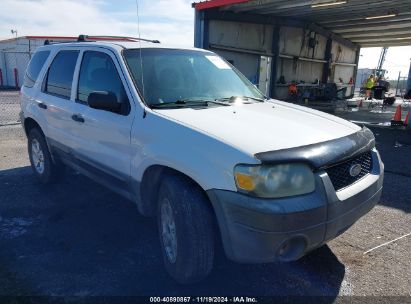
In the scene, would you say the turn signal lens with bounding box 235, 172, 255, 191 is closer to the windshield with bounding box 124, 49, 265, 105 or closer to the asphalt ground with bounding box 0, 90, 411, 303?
the asphalt ground with bounding box 0, 90, 411, 303

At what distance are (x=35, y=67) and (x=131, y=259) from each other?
3.36 metres

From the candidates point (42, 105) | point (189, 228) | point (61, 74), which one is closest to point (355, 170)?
point (189, 228)

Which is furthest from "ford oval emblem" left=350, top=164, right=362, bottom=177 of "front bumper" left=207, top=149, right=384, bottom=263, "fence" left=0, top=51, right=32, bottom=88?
"fence" left=0, top=51, right=32, bottom=88

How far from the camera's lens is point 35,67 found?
5180 millimetres

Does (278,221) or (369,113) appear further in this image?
(369,113)

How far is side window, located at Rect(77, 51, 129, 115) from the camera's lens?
11.0ft

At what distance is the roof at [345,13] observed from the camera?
13445mm

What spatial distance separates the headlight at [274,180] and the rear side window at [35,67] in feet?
12.6

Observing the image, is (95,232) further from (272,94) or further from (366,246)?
(272,94)

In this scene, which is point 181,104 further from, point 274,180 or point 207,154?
point 274,180

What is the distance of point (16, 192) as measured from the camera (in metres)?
→ 4.99

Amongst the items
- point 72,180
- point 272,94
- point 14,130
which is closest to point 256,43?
point 272,94

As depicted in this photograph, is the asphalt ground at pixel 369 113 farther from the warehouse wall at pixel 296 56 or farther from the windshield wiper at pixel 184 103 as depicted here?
the windshield wiper at pixel 184 103

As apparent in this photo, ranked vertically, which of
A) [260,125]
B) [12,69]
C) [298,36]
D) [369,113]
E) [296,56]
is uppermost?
[298,36]
